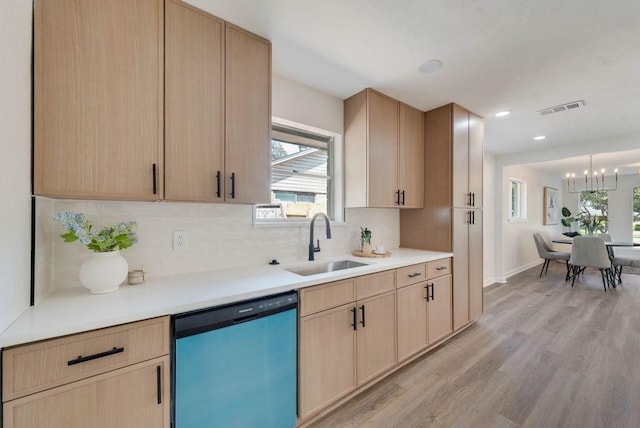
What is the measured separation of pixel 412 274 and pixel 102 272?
215 centimetres

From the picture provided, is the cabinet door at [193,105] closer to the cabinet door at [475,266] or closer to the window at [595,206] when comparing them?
the cabinet door at [475,266]

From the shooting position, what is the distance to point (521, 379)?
209cm

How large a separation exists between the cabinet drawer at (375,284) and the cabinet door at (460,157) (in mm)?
1238

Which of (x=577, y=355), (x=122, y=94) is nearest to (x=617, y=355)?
(x=577, y=355)

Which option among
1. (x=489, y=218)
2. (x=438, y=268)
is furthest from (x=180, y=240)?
(x=489, y=218)

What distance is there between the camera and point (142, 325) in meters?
1.08

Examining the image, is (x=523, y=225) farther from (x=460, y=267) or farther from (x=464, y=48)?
(x=464, y=48)

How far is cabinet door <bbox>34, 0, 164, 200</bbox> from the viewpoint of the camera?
3.74ft

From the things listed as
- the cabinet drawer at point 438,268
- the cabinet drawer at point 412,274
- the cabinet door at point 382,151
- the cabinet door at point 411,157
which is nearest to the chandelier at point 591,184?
the cabinet door at point 411,157

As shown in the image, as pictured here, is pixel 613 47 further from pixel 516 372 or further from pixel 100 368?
pixel 100 368

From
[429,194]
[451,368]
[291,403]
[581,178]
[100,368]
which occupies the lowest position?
[451,368]

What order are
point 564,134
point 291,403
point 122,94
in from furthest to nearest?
point 564,134 → point 291,403 → point 122,94

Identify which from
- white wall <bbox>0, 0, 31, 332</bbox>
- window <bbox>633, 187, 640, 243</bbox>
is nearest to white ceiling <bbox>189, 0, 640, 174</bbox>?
white wall <bbox>0, 0, 31, 332</bbox>

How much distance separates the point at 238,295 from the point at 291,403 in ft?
2.50
